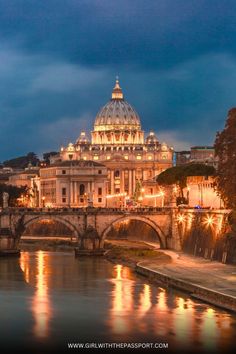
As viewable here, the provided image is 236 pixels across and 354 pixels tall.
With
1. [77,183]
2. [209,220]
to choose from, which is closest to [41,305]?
[209,220]

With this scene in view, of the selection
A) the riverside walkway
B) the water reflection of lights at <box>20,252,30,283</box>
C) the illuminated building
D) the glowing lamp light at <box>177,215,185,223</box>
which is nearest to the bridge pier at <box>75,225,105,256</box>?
the water reflection of lights at <box>20,252,30,283</box>

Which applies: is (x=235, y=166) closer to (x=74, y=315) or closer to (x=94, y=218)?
(x=74, y=315)

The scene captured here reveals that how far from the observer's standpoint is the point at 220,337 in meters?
42.8

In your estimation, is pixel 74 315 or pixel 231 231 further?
pixel 231 231

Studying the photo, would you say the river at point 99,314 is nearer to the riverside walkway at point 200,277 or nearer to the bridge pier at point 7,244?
the riverside walkway at point 200,277

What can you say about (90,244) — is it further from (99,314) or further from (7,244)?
(99,314)

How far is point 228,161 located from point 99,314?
688 inches

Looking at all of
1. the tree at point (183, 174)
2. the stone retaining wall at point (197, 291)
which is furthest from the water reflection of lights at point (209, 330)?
the tree at point (183, 174)

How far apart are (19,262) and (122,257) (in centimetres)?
711

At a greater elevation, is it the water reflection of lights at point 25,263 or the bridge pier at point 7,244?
the bridge pier at point 7,244

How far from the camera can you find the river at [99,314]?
1684 inches

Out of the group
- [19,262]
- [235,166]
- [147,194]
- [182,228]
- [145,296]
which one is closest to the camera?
[145,296]

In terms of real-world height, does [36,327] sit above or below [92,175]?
below

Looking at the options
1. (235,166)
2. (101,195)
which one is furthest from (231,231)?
(101,195)
